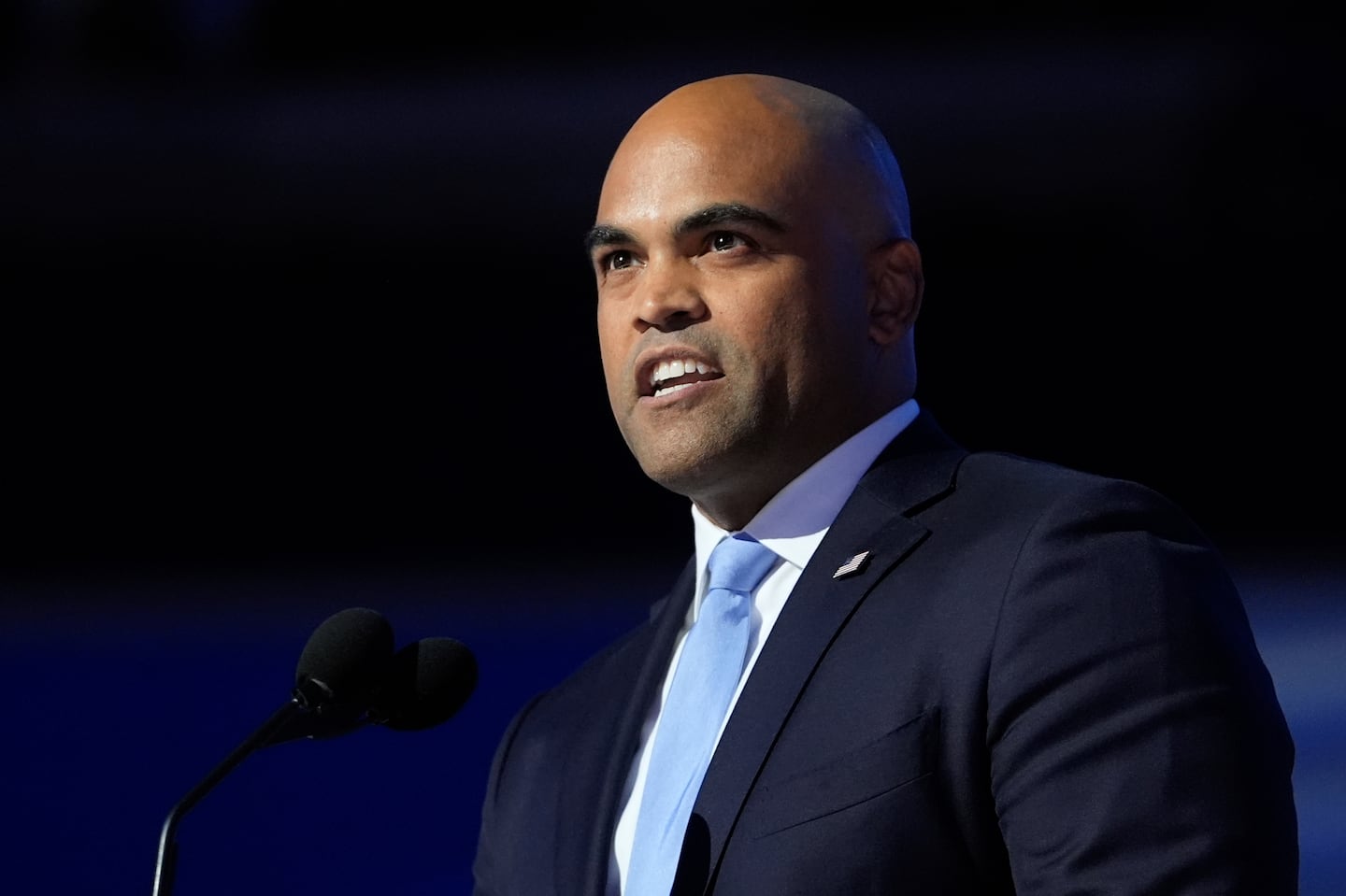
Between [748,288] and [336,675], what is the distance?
0.51m

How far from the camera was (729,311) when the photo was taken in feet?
5.10

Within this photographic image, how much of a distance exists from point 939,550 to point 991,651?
135mm

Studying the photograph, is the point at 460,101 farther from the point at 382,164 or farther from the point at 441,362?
the point at 441,362

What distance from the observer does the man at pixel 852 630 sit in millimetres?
1257

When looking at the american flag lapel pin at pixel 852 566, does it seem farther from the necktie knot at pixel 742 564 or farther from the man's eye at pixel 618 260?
the man's eye at pixel 618 260

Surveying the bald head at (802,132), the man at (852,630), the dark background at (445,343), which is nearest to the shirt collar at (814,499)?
the man at (852,630)

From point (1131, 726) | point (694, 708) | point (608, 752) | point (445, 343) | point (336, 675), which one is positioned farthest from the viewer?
point (445, 343)

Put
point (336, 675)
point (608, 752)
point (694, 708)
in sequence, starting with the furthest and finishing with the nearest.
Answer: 1. point (608, 752)
2. point (694, 708)
3. point (336, 675)

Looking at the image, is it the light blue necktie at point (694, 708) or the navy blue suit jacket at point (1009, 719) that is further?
the light blue necktie at point (694, 708)

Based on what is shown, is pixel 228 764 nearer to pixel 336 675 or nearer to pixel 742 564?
pixel 336 675

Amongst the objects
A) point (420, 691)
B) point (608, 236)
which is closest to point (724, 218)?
point (608, 236)

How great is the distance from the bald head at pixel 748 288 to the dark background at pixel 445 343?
1.31 m

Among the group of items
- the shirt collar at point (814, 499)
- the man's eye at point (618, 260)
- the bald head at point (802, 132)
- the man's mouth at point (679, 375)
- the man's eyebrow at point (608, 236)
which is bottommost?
the shirt collar at point (814, 499)

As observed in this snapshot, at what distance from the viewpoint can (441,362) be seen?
3.44m
